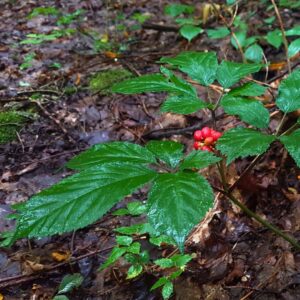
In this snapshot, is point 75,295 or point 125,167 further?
point 75,295

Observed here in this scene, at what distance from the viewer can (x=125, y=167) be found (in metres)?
1.02

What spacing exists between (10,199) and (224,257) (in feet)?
4.15

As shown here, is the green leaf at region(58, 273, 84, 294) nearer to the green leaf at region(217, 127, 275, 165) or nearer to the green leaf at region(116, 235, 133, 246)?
the green leaf at region(116, 235, 133, 246)

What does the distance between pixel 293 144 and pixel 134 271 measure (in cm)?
94

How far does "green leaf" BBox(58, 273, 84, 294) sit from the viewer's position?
170cm

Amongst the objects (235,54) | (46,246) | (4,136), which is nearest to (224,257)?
(46,246)

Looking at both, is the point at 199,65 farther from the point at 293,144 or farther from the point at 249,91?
the point at 293,144

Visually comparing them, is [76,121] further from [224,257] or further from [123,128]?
[224,257]

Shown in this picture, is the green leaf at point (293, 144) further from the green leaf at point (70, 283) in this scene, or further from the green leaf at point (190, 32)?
the green leaf at point (190, 32)

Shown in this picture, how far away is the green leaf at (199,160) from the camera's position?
3.53ft

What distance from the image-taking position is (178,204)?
0.90 metres

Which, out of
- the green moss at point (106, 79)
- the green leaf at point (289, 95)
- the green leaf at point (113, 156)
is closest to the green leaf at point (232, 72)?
the green leaf at point (289, 95)

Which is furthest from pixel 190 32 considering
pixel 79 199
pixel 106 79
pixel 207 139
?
pixel 79 199

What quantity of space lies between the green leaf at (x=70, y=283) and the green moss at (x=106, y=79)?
5.88ft
